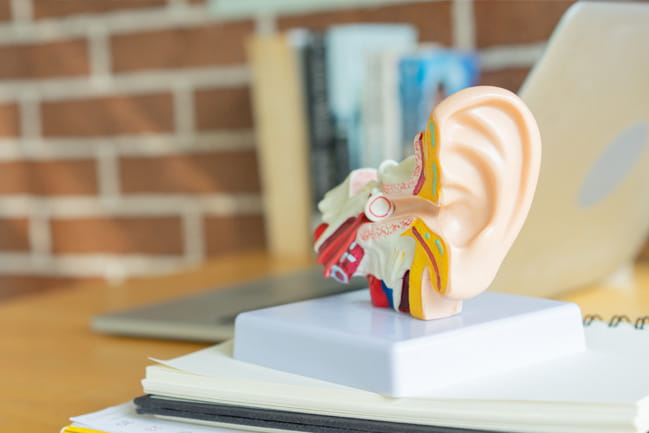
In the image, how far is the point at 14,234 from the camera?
167 cm

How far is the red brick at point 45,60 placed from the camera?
157cm

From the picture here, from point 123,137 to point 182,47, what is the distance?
0.66 feet

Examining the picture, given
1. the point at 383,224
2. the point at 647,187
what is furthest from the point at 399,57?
the point at 383,224

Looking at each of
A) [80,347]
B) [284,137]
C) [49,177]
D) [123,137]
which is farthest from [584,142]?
[49,177]

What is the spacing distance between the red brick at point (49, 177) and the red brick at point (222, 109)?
0.84 feet

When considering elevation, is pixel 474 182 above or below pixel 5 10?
below

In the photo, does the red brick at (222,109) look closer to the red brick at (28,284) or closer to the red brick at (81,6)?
the red brick at (81,6)

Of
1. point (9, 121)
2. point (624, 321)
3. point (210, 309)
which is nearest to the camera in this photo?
point (624, 321)

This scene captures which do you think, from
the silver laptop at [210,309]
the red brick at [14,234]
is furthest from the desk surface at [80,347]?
the red brick at [14,234]

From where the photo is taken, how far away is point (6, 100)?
1.65 m

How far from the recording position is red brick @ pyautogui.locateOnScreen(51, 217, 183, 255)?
1523 mm

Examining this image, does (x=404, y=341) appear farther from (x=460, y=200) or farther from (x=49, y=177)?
(x=49, y=177)

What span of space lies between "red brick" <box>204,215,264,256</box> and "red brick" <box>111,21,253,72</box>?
0.26m

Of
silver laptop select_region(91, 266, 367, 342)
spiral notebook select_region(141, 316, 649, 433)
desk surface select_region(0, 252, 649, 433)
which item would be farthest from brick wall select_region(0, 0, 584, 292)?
spiral notebook select_region(141, 316, 649, 433)
